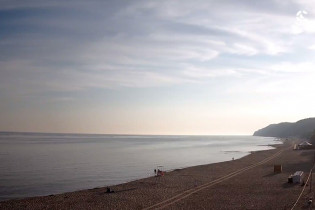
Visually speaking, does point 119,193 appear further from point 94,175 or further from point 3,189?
point 94,175

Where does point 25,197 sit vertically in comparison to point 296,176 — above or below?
below

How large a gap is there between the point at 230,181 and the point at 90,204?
1705 centimetres

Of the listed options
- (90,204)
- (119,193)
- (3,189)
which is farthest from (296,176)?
(3,189)

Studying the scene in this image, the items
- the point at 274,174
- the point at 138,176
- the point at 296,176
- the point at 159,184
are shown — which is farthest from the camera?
the point at 138,176

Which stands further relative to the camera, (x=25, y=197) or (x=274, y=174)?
(x=274, y=174)

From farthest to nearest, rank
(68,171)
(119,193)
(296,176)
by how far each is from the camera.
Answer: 1. (68,171)
2. (296,176)
3. (119,193)

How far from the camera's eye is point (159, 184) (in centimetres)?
3775

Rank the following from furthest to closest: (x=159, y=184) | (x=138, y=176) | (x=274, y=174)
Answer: (x=138, y=176), (x=274, y=174), (x=159, y=184)

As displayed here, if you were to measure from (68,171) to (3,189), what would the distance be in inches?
652

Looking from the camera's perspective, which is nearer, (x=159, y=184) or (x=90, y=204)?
(x=90, y=204)

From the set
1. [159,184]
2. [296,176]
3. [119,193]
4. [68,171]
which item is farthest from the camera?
[68,171]

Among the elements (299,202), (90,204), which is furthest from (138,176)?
(299,202)

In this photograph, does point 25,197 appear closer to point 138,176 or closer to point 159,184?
point 159,184

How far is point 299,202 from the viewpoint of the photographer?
24.7 meters
